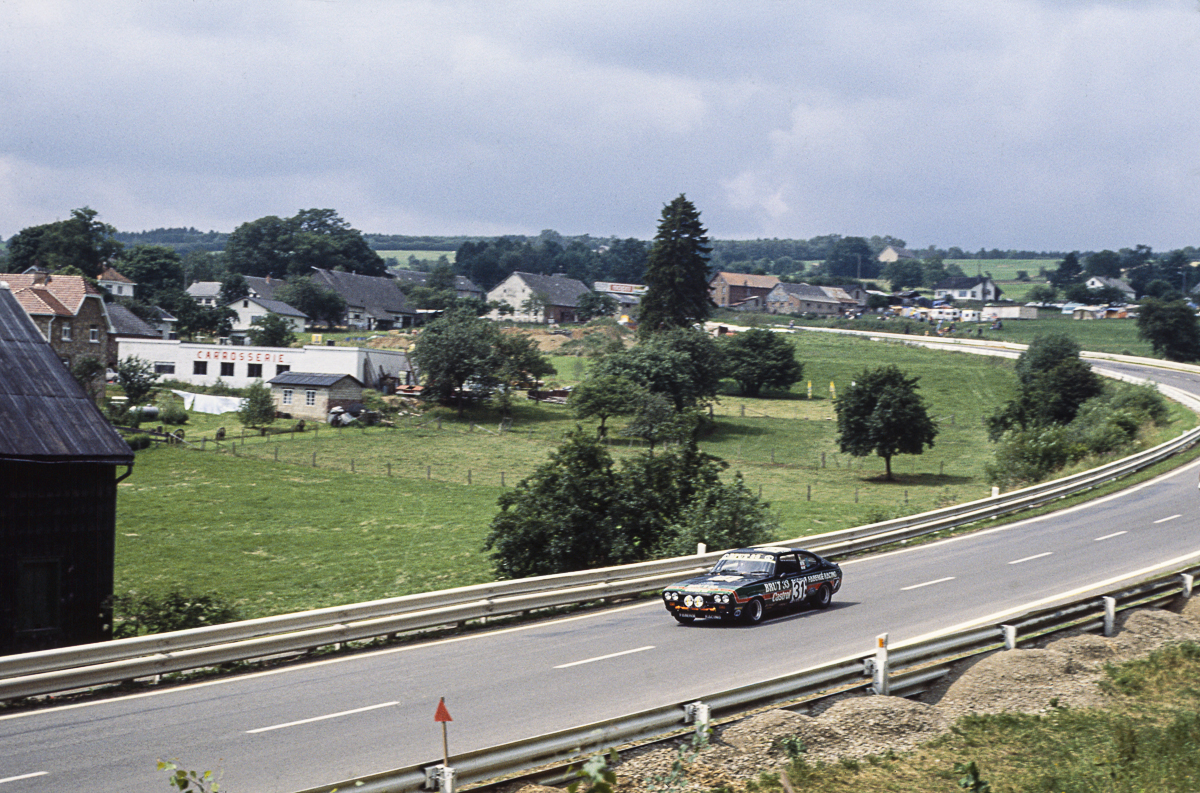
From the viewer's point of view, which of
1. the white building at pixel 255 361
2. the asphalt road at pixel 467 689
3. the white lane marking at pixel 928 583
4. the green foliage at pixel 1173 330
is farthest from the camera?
the green foliage at pixel 1173 330

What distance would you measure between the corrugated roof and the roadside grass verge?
205 feet

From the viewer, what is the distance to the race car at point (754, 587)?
19312 millimetres

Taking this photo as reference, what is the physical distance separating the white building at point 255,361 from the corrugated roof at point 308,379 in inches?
97.2

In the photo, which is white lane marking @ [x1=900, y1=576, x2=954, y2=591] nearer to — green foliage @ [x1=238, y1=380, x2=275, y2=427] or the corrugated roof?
green foliage @ [x1=238, y1=380, x2=275, y2=427]

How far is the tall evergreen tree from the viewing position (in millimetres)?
88562

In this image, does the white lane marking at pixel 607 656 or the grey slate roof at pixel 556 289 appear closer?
the white lane marking at pixel 607 656

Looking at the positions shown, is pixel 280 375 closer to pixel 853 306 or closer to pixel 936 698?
pixel 936 698

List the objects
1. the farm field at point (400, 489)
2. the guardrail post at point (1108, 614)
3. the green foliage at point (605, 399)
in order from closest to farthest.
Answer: the guardrail post at point (1108, 614)
the farm field at point (400, 489)
the green foliage at point (605, 399)

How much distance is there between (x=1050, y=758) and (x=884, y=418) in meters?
44.4

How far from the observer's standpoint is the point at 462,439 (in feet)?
212

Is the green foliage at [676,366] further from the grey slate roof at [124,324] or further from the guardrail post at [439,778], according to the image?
the guardrail post at [439,778]

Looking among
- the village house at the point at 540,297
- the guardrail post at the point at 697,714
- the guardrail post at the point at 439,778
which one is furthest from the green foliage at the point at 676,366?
the village house at the point at 540,297

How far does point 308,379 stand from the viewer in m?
71.9

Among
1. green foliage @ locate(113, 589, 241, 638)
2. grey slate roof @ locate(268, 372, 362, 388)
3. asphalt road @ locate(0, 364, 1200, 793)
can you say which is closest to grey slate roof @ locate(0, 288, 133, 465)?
green foliage @ locate(113, 589, 241, 638)
